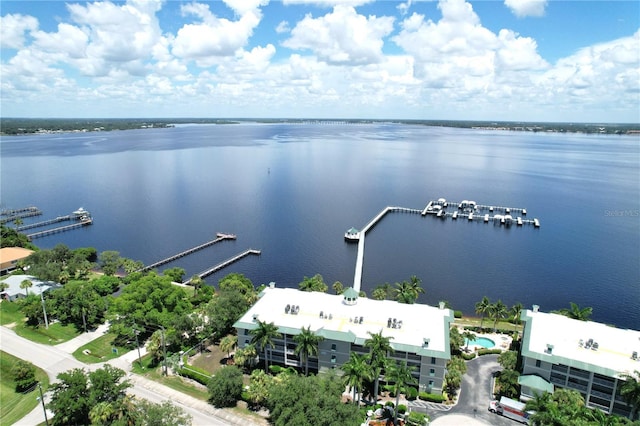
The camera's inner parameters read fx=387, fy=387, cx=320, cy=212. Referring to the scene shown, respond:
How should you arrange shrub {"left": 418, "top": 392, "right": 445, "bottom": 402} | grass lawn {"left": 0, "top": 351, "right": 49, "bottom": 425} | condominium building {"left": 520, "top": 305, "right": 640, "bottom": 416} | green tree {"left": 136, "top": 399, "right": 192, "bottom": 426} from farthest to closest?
shrub {"left": 418, "top": 392, "right": 445, "bottom": 402} < condominium building {"left": 520, "top": 305, "right": 640, "bottom": 416} < grass lawn {"left": 0, "top": 351, "right": 49, "bottom": 425} < green tree {"left": 136, "top": 399, "right": 192, "bottom": 426}

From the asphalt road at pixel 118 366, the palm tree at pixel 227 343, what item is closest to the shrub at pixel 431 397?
the asphalt road at pixel 118 366

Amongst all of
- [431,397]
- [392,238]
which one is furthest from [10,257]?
[392,238]

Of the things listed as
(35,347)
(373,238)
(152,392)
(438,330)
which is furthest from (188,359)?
(373,238)

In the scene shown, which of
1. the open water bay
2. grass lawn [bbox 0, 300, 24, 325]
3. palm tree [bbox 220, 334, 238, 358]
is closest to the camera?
palm tree [bbox 220, 334, 238, 358]

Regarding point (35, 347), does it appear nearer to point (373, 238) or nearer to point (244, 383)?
point (244, 383)

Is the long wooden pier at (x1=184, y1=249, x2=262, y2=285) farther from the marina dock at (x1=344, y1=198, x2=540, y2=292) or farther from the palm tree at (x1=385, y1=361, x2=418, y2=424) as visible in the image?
the palm tree at (x1=385, y1=361, x2=418, y2=424)

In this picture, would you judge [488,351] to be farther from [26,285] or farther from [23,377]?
[26,285]

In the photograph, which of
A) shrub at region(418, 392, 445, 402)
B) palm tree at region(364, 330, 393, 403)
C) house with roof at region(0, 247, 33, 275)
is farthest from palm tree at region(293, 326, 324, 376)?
house with roof at region(0, 247, 33, 275)

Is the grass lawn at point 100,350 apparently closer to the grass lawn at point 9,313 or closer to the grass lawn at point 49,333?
the grass lawn at point 49,333
